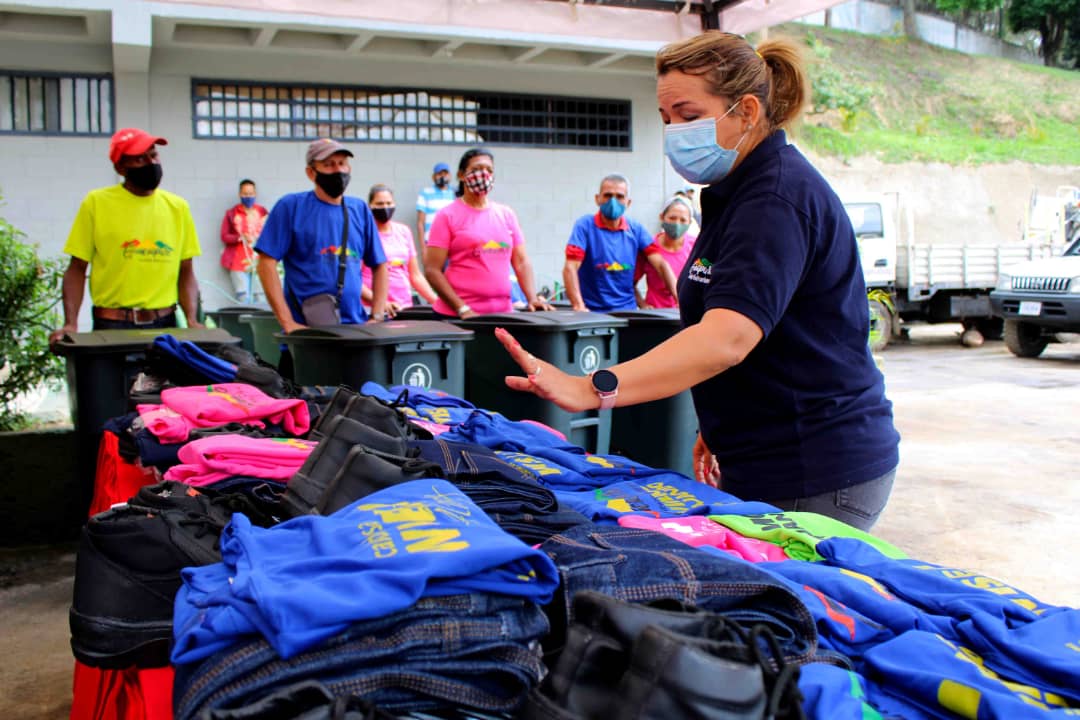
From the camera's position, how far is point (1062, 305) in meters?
13.6

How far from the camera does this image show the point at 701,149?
7.70ft

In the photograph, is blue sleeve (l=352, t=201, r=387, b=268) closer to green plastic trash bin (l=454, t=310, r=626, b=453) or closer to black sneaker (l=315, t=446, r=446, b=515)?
green plastic trash bin (l=454, t=310, r=626, b=453)

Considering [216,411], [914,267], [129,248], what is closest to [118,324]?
[129,248]

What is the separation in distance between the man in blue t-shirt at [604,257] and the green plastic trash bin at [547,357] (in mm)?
1054

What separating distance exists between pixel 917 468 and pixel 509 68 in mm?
8446

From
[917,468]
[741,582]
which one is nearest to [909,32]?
[917,468]

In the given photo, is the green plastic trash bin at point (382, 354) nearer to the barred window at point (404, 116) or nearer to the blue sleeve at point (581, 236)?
the blue sleeve at point (581, 236)

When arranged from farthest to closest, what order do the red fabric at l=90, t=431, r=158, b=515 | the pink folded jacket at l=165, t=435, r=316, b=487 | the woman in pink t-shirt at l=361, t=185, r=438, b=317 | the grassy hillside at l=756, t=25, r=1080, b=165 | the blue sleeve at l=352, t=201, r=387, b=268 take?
1. the grassy hillside at l=756, t=25, r=1080, b=165
2. the woman in pink t-shirt at l=361, t=185, r=438, b=317
3. the blue sleeve at l=352, t=201, r=387, b=268
4. the red fabric at l=90, t=431, r=158, b=515
5. the pink folded jacket at l=165, t=435, r=316, b=487

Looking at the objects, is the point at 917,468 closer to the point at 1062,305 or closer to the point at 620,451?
A: the point at 620,451

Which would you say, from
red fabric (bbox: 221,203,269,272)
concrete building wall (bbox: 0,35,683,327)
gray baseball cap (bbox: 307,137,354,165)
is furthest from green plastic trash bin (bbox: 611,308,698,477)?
concrete building wall (bbox: 0,35,683,327)

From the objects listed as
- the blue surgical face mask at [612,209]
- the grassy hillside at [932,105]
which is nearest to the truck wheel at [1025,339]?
the blue surgical face mask at [612,209]

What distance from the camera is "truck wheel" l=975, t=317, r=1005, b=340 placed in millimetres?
17672

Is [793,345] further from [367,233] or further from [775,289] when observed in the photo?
[367,233]

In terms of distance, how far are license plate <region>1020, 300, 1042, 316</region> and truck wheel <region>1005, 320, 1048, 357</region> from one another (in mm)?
646
